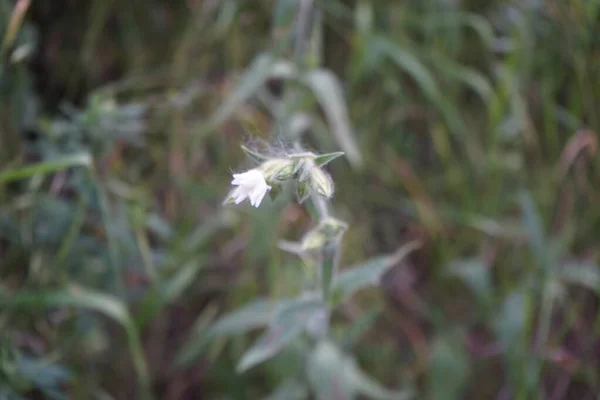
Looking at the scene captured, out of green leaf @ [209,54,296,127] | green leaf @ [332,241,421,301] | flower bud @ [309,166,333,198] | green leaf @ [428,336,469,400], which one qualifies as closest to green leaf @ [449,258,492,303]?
green leaf @ [428,336,469,400]

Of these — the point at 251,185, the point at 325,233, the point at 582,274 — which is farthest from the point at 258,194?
the point at 582,274

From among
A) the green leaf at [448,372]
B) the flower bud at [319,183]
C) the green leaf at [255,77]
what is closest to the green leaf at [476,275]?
the green leaf at [448,372]

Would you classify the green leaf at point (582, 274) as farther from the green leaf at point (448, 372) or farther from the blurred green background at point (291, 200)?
the green leaf at point (448, 372)

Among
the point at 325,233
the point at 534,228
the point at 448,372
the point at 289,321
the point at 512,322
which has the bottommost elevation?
the point at 448,372

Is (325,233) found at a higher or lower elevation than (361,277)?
higher

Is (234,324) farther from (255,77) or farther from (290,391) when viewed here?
(255,77)

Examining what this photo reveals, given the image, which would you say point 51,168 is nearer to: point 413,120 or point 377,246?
point 377,246

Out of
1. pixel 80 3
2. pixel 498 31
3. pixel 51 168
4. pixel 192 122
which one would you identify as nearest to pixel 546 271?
pixel 498 31

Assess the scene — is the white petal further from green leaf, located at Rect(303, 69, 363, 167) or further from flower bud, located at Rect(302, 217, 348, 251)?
green leaf, located at Rect(303, 69, 363, 167)
